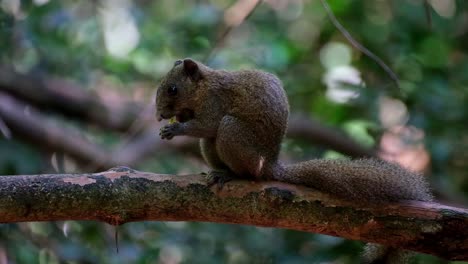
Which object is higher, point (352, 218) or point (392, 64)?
point (392, 64)

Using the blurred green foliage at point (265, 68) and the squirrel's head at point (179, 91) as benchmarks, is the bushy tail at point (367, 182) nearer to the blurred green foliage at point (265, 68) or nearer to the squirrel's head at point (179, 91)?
the squirrel's head at point (179, 91)

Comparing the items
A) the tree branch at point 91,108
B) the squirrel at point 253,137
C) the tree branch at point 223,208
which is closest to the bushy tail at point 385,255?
the squirrel at point 253,137

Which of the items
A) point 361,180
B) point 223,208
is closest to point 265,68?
point 361,180

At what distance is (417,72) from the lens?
261 inches

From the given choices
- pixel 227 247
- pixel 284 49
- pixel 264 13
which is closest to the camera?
pixel 227 247

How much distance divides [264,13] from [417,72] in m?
2.91

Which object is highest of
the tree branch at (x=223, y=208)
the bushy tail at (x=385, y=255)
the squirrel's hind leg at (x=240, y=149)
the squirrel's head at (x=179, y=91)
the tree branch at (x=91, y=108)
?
the tree branch at (x=91, y=108)

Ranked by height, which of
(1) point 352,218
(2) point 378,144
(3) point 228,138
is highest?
(2) point 378,144

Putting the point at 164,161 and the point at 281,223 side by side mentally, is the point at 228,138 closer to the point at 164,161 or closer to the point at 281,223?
the point at 281,223

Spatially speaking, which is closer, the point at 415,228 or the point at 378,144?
the point at 415,228

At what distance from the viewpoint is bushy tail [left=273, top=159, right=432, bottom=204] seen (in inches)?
138

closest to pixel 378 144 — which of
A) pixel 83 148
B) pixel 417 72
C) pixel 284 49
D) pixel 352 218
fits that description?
pixel 417 72

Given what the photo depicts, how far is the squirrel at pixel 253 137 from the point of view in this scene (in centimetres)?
355

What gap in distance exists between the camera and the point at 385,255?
3.66m
